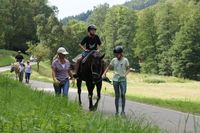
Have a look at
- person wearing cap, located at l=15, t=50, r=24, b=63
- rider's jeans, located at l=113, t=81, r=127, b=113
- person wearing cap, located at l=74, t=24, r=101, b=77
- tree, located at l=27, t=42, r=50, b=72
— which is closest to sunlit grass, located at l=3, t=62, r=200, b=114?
rider's jeans, located at l=113, t=81, r=127, b=113

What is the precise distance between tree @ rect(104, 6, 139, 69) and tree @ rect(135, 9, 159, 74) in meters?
4.00

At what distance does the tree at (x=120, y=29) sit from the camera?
414 ft

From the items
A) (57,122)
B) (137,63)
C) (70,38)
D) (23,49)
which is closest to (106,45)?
(137,63)

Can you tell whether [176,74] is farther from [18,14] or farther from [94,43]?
[94,43]

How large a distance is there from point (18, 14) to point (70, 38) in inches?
1069

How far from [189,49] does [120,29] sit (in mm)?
31921

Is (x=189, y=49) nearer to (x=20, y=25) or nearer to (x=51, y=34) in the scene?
(x=51, y=34)

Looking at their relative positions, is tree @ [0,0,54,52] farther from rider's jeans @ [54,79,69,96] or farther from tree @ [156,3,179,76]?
rider's jeans @ [54,79,69,96]

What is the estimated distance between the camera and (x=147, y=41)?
390 ft

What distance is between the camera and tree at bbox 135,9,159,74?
11556cm

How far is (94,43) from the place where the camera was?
17156mm

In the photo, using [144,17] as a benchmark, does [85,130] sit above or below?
below

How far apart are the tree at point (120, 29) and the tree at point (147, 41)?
4003mm

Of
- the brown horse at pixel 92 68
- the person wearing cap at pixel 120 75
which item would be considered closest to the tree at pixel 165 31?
the brown horse at pixel 92 68
